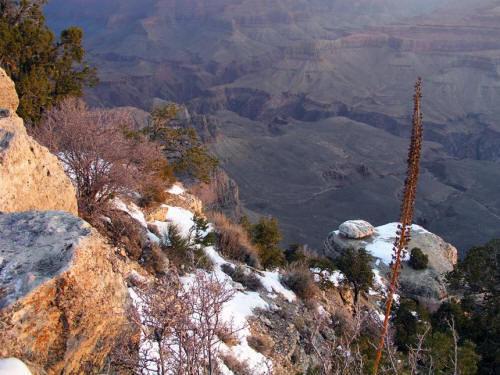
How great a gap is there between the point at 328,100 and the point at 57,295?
4535 inches

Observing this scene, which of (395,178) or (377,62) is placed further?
(377,62)

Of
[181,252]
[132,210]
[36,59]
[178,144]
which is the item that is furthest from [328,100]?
[181,252]

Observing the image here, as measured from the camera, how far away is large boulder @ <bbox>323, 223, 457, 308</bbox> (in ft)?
56.3

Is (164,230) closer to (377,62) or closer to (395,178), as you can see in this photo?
(395,178)

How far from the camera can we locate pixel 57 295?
3.18 m

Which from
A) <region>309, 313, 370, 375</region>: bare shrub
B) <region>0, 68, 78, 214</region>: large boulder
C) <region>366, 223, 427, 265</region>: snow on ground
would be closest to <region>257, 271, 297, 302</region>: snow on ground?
<region>309, 313, 370, 375</region>: bare shrub

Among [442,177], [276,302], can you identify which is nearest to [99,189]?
[276,302]

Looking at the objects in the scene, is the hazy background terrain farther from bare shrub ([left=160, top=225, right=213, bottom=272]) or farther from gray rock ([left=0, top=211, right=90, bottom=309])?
gray rock ([left=0, top=211, right=90, bottom=309])

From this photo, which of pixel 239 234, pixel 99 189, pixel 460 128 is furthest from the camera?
pixel 460 128

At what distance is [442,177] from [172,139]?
204 feet

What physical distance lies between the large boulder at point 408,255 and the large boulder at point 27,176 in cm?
1362

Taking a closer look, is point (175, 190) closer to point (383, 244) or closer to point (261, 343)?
point (261, 343)

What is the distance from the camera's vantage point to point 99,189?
812 centimetres

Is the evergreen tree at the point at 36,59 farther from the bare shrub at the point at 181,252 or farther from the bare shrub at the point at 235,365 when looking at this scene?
the bare shrub at the point at 235,365
